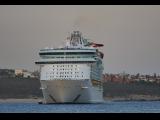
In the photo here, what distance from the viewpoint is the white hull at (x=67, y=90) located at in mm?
19252

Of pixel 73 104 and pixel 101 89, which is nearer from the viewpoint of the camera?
pixel 73 104

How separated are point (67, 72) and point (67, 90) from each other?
2.07 ft

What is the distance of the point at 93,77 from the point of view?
20906 millimetres

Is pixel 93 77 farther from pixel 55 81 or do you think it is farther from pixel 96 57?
pixel 55 81

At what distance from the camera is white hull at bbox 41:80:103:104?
63.2ft

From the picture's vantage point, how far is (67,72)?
1931 cm

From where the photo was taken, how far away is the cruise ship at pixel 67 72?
63.2ft

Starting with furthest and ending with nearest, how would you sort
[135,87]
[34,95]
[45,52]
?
1. [34,95]
2. [135,87]
3. [45,52]

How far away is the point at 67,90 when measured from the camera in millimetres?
19297

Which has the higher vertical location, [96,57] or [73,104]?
[96,57]

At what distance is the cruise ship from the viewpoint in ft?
63.2
